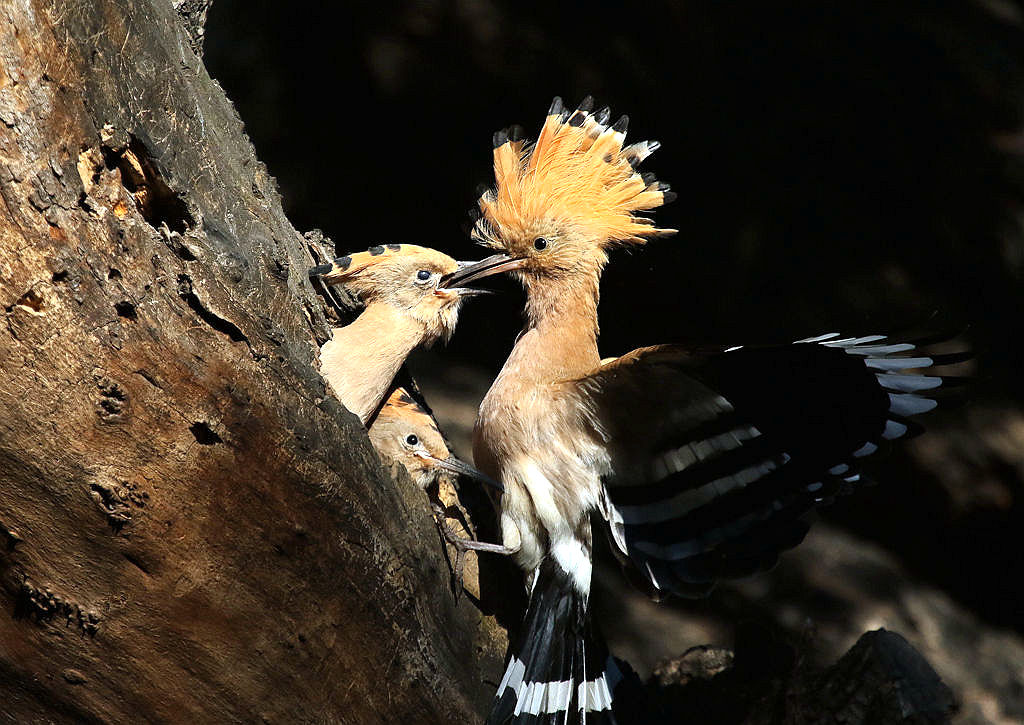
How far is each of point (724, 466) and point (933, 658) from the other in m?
1.97

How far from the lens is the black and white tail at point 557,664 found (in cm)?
210

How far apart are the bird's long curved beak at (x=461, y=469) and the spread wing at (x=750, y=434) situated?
35 centimetres

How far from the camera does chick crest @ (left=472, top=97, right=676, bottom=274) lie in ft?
7.56

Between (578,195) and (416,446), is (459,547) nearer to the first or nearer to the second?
(416,446)

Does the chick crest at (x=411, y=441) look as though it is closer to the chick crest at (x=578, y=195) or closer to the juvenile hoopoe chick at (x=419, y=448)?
the juvenile hoopoe chick at (x=419, y=448)

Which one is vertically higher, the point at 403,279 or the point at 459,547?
the point at 403,279

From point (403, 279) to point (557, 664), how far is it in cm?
92

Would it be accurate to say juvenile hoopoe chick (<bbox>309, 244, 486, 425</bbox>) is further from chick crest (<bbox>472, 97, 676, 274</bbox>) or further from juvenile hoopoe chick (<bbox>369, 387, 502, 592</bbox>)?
chick crest (<bbox>472, 97, 676, 274</bbox>)

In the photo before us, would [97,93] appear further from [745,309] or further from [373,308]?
[745,309]

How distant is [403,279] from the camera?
229cm

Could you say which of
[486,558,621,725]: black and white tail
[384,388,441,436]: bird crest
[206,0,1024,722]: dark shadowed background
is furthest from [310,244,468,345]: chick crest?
[206,0,1024,722]: dark shadowed background

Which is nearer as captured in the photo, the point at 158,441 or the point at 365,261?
the point at 158,441

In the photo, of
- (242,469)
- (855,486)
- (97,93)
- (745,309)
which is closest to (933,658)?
(745,309)

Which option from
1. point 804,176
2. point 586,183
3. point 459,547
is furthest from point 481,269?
point 804,176
